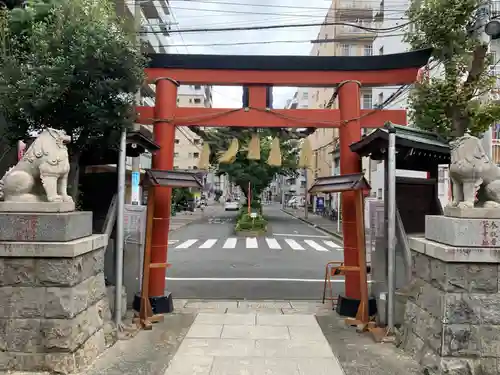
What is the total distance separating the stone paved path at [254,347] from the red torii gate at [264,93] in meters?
1.36

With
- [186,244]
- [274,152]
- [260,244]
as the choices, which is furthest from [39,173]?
[260,244]

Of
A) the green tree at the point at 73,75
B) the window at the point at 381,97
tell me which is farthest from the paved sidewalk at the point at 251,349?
the window at the point at 381,97

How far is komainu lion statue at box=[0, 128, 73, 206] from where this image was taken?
4945 mm

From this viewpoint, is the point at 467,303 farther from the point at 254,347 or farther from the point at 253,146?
the point at 253,146

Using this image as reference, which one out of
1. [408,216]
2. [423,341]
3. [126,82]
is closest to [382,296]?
[423,341]

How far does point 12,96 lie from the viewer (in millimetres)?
5797

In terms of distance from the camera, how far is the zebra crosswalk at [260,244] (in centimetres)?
1998

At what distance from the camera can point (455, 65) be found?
895 centimetres

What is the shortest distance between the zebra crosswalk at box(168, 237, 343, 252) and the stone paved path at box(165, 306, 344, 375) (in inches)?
485

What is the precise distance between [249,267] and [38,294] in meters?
9.69

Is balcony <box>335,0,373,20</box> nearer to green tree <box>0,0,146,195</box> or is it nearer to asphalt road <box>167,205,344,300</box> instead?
asphalt road <box>167,205,344,300</box>

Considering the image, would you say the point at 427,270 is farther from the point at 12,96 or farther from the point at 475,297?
the point at 12,96

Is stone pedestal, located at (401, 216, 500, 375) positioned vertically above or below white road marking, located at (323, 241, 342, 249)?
above

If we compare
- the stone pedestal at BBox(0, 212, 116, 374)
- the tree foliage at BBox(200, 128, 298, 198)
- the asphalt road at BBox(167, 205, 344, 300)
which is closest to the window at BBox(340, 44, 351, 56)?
the tree foliage at BBox(200, 128, 298, 198)
